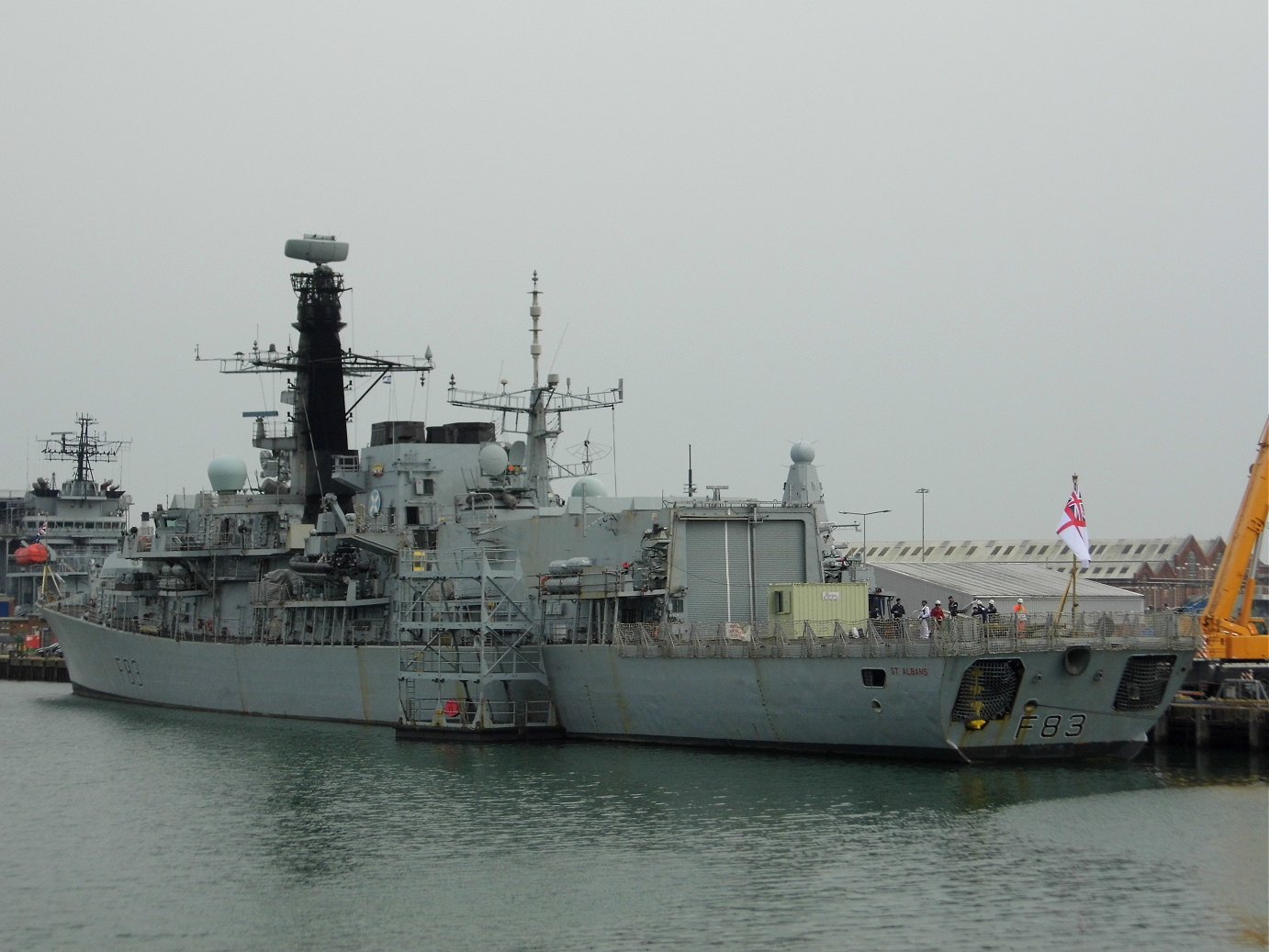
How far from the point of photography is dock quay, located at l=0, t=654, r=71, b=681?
6650 centimetres

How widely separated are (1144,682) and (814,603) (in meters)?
6.54

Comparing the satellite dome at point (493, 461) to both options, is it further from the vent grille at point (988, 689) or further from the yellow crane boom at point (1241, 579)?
the yellow crane boom at point (1241, 579)

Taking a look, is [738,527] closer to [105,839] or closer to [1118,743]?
[1118,743]

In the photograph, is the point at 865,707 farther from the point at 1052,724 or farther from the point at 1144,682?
the point at 1144,682

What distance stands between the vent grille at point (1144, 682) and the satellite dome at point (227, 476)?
2855cm

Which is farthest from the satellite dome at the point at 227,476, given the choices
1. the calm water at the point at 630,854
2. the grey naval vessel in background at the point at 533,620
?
the calm water at the point at 630,854

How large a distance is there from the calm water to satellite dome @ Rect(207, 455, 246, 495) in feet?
53.0

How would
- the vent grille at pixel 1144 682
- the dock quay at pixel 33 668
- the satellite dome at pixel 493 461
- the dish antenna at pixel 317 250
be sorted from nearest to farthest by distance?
the vent grille at pixel 1144 682, the satellite dome at pixel 493 461, the dish antenna at pixel 317 250, the dock quay at pixel 33 668

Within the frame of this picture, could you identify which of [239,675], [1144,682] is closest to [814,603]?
[1144,682]

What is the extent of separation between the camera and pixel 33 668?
222 ft

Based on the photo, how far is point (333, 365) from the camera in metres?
47.8

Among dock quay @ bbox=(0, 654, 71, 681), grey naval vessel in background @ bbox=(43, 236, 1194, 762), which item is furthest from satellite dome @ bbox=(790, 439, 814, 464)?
dock quay @ bbox=(0, 654, 71, 681)

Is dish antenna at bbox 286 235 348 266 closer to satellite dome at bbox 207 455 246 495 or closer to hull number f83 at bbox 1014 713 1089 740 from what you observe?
satellite dome at bbox 207 455 246 495

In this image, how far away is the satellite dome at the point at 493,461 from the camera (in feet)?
132
